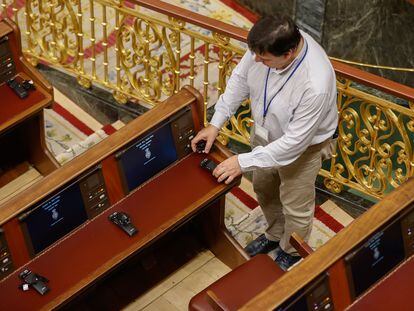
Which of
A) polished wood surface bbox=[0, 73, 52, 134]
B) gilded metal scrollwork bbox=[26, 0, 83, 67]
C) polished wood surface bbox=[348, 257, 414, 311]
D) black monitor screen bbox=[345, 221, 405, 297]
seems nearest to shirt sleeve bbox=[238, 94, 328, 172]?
black monitor screen bbox=[345, 221, 405, 297]

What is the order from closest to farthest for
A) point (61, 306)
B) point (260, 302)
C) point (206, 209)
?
1. point (260, 302)
2. point (61, 306)
3. point (206, 209)

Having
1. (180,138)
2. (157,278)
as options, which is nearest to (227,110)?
(180,138)

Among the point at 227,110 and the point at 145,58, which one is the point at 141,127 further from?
the point at 145,58

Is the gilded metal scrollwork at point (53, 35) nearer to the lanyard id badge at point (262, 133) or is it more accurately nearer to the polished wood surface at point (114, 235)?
the polished wood surface at point (114, 235)

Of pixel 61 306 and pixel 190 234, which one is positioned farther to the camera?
pixel 190 234

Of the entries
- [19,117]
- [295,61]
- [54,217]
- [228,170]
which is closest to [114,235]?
[54,217]

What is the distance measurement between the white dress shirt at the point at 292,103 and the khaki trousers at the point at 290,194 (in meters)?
0.16

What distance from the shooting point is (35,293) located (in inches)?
163

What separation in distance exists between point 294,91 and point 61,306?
1.37 m

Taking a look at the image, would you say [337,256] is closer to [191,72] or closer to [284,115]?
→ [284,115]

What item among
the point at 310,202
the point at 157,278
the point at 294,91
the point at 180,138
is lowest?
the point at 157,278

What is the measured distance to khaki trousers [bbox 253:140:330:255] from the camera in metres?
4.51

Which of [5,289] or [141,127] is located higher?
[141,127]

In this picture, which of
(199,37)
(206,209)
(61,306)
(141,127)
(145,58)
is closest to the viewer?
(61,306)
